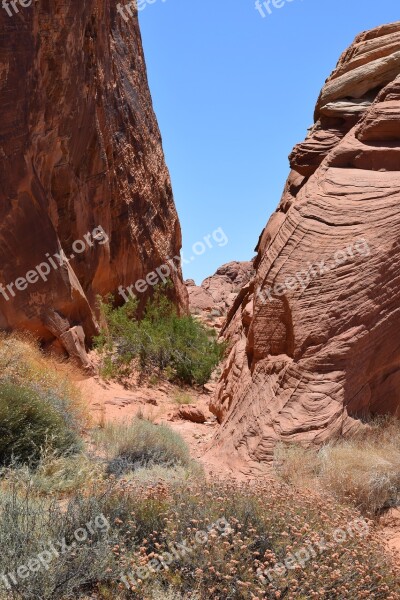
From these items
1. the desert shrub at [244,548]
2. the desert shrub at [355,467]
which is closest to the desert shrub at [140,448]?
the desert shrub at [355,467]

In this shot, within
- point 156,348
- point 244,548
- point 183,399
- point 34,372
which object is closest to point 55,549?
point 244,548

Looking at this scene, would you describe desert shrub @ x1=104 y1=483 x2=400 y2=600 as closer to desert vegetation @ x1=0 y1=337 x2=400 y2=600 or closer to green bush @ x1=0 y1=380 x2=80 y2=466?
desert vegetation @ x1=0 y1=337 x2=400 y2=600

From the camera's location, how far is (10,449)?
21.2ft

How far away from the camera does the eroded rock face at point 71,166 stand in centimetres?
1097

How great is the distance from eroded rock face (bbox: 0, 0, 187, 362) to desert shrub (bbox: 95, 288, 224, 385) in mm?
666

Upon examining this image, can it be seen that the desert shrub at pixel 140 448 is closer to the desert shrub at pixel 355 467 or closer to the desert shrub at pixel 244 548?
the desert shrub at pixel 355 467

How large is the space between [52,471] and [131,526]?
213 centimetres

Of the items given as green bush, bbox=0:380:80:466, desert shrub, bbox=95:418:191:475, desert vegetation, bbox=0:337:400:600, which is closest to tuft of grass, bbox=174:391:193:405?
desert shrub, bbox=95:418:191:475

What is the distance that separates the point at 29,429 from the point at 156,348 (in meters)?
7.93

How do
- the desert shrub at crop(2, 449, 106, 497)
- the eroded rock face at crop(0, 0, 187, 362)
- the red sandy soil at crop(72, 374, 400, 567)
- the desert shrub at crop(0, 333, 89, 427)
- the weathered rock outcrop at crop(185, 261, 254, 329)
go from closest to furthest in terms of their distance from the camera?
the desert shrub at crop(2, 449, 106, 497) → the red sandy soil at crop(72, 374, 400, 567) → the desert shrub at crop(0, 333, 89, 427) → the eroded rock face at crop(0, 0, 187, 362) → the weathered rock outcrop at crop(185, 261, 254, 329)

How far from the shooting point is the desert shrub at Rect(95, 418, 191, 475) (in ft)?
22.1

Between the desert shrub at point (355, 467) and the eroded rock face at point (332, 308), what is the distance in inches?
8.4

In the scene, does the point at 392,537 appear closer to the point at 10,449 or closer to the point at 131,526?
the point at 131,526

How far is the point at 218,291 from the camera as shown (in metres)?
46.0
